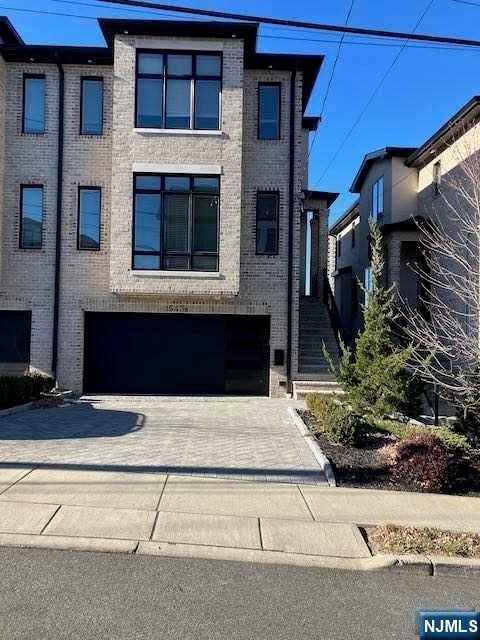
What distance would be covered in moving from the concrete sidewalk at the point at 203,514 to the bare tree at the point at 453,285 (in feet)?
9.40

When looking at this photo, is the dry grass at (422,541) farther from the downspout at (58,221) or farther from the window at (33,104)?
the window at (33,104)

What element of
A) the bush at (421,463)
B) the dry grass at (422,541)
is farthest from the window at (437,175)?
the dry grass at (422,541)

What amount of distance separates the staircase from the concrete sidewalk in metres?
8.10

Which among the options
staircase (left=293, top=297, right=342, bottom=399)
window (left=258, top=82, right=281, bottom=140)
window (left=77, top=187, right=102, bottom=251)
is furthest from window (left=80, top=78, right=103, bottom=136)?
staircase (left=293, top=297, right=342, bottom=399)

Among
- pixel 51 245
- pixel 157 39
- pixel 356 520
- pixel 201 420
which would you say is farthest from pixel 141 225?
pixel 356 520

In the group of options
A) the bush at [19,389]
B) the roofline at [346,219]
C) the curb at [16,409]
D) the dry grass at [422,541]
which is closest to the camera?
the dry grass at [422,541]

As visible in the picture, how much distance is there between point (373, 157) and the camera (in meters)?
22.1

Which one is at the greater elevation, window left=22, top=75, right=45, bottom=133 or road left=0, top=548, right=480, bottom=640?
window left=22, top=75, right=45, bottom=133

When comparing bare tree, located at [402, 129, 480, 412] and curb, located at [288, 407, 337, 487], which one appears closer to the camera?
curb, located at [288, 407, 337, 487]

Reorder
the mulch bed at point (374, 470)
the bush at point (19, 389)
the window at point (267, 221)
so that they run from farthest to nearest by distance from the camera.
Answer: the window at point (267, 221) → the bush at point (19, 389) → the mulch bed at point (374, 470)

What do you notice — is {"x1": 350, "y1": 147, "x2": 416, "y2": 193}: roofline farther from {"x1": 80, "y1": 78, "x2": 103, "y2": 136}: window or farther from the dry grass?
the dry grass

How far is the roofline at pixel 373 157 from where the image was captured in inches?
804

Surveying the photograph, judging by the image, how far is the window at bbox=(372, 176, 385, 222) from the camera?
70.8ft

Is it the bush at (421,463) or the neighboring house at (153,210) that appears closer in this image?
the bush at (421,463)
